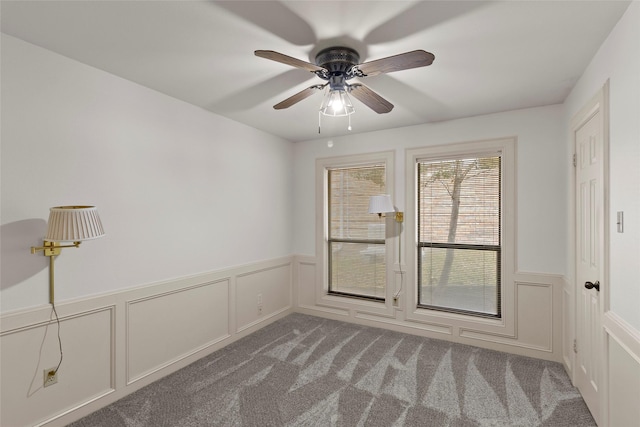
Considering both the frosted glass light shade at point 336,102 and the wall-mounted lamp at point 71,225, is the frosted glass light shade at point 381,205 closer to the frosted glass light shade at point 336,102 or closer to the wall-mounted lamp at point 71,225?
the frosted glass light shade at point 336,102

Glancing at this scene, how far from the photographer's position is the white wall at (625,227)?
1.54 metres

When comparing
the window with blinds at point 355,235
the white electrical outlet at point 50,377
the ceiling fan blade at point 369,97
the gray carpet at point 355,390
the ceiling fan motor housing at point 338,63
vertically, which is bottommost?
the gray carpet at point 355,390

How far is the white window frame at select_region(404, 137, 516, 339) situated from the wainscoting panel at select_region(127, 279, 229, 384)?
2168mm

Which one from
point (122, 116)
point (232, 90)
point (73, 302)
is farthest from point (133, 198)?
point (232, 90)

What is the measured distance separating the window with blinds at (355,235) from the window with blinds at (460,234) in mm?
527

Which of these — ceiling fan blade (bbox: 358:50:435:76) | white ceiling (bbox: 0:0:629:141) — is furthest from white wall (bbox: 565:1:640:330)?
ceiling fan blade (bbox: 358:50:435:76)

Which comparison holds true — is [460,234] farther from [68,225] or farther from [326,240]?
[68,225]

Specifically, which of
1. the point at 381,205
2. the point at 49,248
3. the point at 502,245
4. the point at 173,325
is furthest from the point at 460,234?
the point at 49,248

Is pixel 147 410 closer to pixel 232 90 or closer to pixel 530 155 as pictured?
pixel 232 90

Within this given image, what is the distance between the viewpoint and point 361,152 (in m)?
4.09

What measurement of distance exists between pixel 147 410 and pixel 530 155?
13.1 feet

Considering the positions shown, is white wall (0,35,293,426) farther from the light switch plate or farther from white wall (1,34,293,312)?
the light switch plate

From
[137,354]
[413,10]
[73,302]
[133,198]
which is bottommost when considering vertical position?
[137,354]

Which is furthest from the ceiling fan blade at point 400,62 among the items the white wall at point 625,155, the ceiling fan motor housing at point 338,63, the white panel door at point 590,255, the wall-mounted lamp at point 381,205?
the wall-mounted lamp at point 381,205
